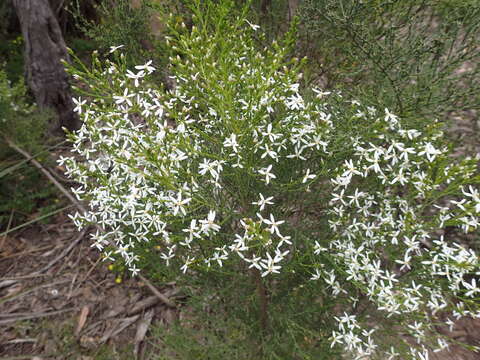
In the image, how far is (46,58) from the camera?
502cm

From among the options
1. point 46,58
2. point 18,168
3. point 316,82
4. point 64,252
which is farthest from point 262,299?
point 46,58

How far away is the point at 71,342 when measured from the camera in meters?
3.63

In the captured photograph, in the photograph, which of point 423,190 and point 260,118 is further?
point 423,190

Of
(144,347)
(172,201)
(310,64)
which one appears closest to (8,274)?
(144,347)

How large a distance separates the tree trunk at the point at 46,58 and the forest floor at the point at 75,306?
1.89 metres

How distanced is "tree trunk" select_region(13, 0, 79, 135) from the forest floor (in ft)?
6.19

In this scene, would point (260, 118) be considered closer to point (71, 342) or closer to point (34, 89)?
point (71, 342)

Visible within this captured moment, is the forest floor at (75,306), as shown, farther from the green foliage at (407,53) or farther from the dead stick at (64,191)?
the green foliage at (407,53)

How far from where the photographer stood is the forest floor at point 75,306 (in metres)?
3.57

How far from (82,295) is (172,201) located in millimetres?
2834

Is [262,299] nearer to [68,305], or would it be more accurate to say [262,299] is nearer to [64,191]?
[68,305]

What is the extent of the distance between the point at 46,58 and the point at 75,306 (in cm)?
336

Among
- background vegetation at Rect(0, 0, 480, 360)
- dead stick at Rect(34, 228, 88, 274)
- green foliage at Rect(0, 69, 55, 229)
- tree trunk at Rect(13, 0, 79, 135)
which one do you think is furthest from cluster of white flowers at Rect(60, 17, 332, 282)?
tree trunk at Rect(13, 0, 79, 135)

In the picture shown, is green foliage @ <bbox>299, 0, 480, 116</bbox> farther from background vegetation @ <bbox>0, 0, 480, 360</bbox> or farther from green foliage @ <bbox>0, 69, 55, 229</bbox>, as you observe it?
green foliage @ <bbox>0, 69, 55, 229</bbox>
